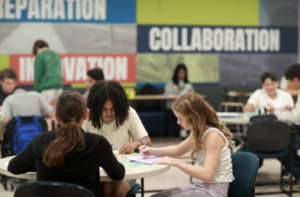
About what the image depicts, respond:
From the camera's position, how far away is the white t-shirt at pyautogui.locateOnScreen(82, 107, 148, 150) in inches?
118

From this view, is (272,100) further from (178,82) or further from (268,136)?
(178,82)

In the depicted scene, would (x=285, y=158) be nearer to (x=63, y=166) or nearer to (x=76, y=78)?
(x=63, y=166)

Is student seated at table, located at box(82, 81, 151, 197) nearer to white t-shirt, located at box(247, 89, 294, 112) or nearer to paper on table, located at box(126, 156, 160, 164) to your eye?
paper on table, located at box(126, 156, 160, 164)

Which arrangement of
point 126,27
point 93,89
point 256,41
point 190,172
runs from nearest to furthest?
1. point 190,172
2. point 93,89
3. point 126,27
4. point 256,41

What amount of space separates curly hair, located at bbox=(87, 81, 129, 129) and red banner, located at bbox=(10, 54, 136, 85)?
5293mm

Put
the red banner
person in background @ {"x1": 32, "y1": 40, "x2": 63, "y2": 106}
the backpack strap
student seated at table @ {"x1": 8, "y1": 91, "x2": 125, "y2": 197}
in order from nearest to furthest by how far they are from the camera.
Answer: student seated at table @ {"x1": 8, "y1": 91, "x2": 125, "y2": 197} < the backpack strap < person in background @ {"x1": 32, "y1": 40, "x2": 63, "y2": 106} < the red banner

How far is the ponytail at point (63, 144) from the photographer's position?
1.92 m

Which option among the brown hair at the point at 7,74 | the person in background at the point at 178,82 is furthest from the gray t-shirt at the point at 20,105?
the person in background at the point at 178,82

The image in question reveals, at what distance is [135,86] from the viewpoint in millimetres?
8352

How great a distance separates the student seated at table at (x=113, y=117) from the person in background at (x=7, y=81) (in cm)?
243

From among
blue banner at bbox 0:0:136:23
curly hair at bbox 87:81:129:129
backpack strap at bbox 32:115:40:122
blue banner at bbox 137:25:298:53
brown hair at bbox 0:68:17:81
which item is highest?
blue banner at bbox 0:0:136:23

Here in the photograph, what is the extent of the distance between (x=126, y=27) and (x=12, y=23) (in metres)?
2.30

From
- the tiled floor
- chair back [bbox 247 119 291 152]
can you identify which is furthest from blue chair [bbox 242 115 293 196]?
the tiled floor

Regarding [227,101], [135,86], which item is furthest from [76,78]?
[227,101]
